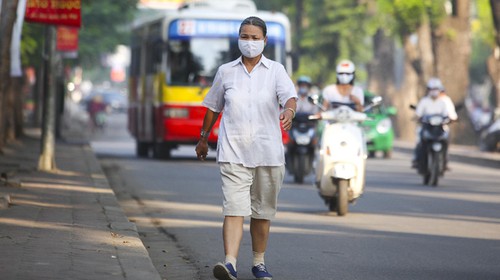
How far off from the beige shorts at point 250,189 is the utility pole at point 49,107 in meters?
11.8

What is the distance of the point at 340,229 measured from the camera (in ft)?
47.3

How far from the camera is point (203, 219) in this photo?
50.9 feet

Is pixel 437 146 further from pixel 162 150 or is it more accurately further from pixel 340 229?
pixel 162 150

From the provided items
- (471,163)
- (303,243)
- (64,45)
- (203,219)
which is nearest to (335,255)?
(303,243)

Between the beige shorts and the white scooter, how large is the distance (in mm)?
5831

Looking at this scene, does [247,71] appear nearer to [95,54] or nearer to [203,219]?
[203,219]

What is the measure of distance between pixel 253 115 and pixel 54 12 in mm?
11824

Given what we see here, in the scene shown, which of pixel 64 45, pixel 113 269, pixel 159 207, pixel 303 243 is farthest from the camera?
pixel 64 45

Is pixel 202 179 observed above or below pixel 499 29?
below

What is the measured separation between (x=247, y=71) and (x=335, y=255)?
101 inches

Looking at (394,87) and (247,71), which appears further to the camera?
(394,87)

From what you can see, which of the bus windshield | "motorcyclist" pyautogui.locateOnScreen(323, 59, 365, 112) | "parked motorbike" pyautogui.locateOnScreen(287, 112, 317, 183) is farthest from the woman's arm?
the bus windshield

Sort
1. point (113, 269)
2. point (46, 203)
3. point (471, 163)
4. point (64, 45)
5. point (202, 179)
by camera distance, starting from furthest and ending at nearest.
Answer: point (64, 45) → point (471, 163) → point (202, 179) → point (46, 203) → point (113, 269)

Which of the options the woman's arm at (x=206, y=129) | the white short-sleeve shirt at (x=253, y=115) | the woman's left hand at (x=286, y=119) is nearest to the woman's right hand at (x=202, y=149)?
the woman's arm at (x=206, y=129)
